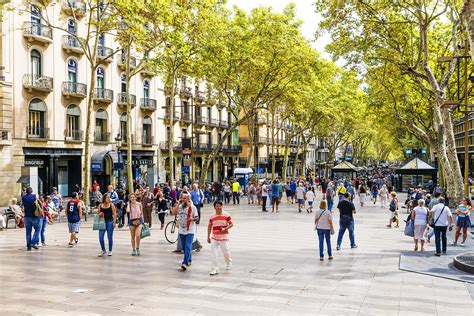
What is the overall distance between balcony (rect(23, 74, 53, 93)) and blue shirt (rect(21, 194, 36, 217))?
1807 cm

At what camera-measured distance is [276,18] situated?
27859 mm

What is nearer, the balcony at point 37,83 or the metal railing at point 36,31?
the metal railing at point 36,31

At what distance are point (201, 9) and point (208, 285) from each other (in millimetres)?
17973

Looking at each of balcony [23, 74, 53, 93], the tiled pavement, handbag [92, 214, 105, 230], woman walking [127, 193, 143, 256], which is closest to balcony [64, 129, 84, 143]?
balcony [23, 74, 53, 93]

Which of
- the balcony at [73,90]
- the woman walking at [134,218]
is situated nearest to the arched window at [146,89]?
the balcony at [73,90]

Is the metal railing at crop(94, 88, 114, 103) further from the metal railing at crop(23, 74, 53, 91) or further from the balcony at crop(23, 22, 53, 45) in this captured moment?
the balcony at crop(23, 22, 53, 45)

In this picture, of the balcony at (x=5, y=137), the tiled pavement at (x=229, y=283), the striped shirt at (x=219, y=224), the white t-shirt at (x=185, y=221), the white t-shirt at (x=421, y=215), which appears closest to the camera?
the tiled pavement at (x=229, y=283)

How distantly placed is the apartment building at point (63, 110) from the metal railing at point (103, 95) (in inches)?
2.9

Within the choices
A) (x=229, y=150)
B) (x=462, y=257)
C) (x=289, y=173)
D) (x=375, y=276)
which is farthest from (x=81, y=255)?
(x=289, y=173)

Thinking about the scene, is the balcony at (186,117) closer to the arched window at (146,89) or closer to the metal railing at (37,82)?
the arched window at (146,89)

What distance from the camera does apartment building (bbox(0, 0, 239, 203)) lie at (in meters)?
28.0

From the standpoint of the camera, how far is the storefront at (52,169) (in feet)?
94.9

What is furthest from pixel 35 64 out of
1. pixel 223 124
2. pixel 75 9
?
pixel 223 124

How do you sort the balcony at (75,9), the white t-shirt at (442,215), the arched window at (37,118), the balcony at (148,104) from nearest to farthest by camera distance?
the white t-shirt at (442,215)
the arched window at (37,118)
the balcony at (75,9)
the balcony at (148,104)
